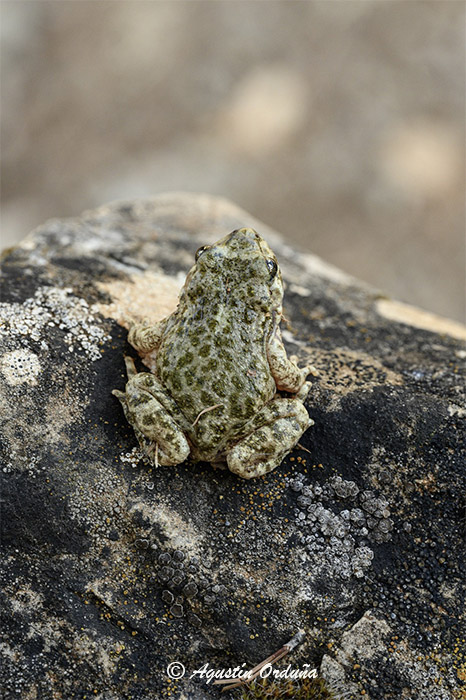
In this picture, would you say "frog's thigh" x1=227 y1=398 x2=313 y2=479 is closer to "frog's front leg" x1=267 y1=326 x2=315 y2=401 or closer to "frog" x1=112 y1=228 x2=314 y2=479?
"frog" x1=112 y1=228 x2=314 y2=479

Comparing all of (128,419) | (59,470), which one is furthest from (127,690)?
(128,419)

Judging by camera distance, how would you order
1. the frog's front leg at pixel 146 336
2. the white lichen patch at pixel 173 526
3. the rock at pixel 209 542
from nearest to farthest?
the rock at pixel 209 542 < the white lichen patch at pixel 173 526 < the frog's front leg at pixel 146 336

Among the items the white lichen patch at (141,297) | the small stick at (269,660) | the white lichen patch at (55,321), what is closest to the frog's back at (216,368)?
the white lichen patch at (55,321)

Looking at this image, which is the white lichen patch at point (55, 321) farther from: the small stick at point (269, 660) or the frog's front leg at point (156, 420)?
the small stick at point (269, 660)

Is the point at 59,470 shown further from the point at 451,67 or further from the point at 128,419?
the point at 451,67

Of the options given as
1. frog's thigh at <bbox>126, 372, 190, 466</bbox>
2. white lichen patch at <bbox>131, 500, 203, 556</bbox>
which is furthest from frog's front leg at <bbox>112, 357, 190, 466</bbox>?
white lichen patch at <bbox>131, 500, 203, 556</bbox>

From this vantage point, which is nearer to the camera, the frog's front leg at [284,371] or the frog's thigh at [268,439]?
the frog's thigh at [268,439]
